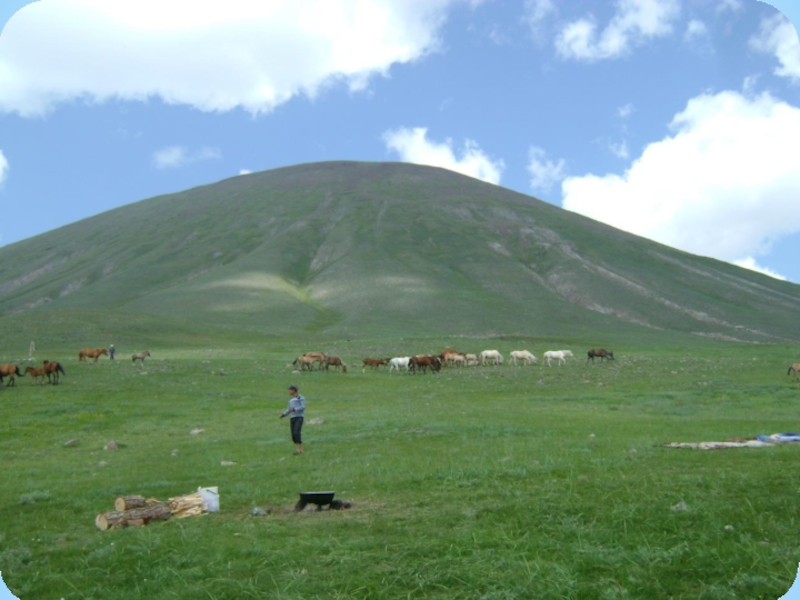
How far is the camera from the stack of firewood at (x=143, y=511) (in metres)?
11.4

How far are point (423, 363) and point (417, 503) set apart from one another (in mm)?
36480

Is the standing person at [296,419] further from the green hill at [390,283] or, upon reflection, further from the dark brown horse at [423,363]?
the green hill at [390,283]

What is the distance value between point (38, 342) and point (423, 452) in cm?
6139

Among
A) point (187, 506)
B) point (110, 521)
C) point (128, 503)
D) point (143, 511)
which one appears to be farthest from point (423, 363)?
point (110, 521)

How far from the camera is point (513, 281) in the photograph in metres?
146

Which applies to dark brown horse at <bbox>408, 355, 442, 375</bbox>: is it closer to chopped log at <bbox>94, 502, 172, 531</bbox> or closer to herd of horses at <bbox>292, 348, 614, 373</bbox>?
herd of horses at <bbox>292, 348, 614, 373</bbox>

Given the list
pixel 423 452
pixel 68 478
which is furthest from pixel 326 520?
pixel 68 478

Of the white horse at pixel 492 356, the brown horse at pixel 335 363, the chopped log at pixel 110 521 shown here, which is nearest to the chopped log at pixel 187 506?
the chopped log at pixel 110 521

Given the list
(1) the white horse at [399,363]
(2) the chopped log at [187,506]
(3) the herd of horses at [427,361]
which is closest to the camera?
(2) the chopped log at [187,506]

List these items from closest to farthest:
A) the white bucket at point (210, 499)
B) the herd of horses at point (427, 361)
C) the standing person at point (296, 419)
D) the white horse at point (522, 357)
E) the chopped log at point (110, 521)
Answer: the chopped log at point (110, 521) < the white bucket at point (210, 499) < the standing person at point (296, 419) < the herd of horses at point (427, 361) < the white horse at point (522, 357)

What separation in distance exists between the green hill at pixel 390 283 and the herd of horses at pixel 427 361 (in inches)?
1326

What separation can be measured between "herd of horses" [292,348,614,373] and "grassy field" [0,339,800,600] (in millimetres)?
18320

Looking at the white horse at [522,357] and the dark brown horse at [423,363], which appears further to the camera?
the white horse at [522,357]

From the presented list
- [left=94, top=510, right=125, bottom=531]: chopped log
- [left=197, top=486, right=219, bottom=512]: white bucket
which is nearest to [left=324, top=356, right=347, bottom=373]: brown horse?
[left=197, top=486, right=219, bottom=512]: white bucket
